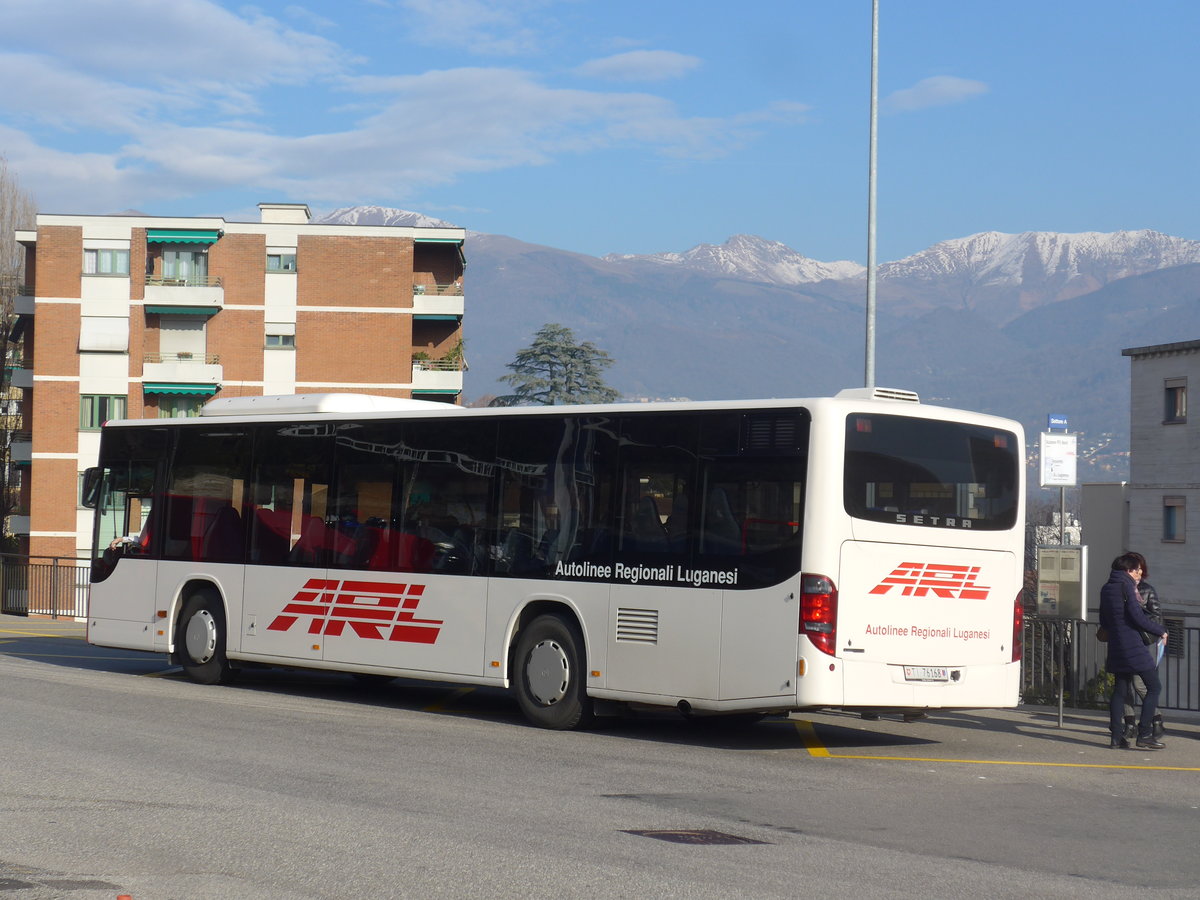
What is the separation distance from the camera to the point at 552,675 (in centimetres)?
1288

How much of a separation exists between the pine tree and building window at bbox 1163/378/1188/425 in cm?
3267

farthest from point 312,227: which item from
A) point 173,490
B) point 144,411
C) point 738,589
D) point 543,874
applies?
point 543,874

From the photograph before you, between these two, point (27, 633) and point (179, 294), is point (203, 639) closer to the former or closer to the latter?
point (27, 633)

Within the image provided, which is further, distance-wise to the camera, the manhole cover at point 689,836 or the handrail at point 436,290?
the handrail at point 436,290

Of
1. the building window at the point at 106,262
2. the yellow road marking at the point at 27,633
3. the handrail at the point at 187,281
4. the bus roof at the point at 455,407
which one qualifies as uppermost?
the building window at the point at 106,262

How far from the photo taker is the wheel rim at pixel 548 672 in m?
12.8

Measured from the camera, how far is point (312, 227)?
66.3m

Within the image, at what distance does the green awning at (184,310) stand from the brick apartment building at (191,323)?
7 centimetres

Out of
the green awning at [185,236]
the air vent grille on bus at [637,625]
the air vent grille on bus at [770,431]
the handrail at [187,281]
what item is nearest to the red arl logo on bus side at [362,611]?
the air vent grille on bus at [637,625]

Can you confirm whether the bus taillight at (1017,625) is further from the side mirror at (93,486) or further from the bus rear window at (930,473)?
the side mirror at (93,486)

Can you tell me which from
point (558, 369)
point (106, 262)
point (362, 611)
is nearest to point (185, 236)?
point (106, 262)

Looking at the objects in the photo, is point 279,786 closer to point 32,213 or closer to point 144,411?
point 144,411

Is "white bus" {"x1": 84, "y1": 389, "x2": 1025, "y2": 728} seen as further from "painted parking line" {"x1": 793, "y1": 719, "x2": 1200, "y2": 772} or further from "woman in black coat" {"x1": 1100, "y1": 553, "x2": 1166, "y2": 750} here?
"woman in black coat" {"x1": 1100, "y1": 553, "x2": 1166, "y2": 750}

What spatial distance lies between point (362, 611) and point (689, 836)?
23.5 ft
